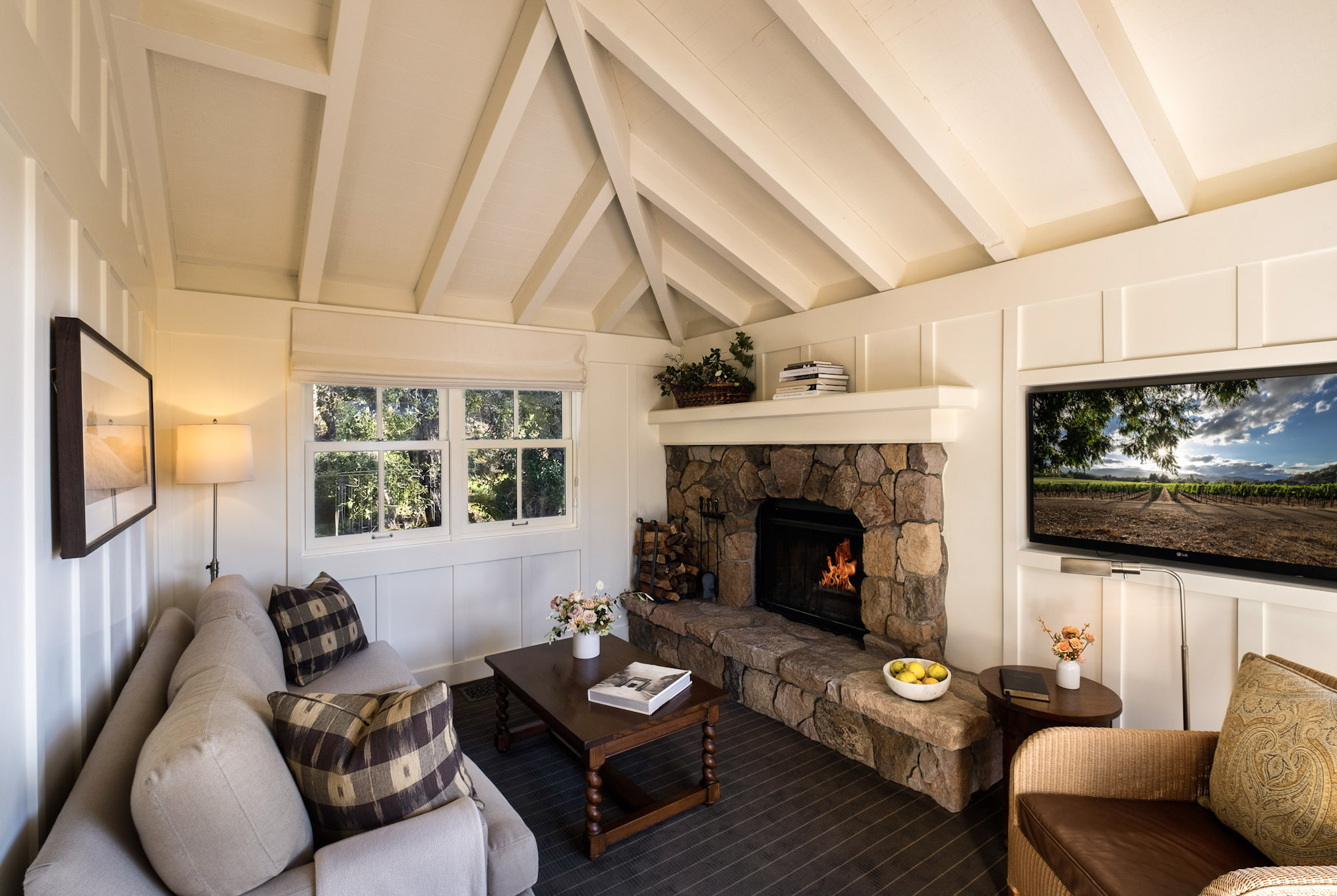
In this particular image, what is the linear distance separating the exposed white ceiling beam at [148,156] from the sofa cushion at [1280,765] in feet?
13.0

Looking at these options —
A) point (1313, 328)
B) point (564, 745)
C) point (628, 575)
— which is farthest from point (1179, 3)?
point (628, 575)

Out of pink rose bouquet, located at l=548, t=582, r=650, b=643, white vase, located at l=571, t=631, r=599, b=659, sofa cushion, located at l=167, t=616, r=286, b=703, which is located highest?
sofa cushion, located at l=167, t=616, r=286, b=703

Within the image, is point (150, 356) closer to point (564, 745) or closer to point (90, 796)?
point (90, 796)

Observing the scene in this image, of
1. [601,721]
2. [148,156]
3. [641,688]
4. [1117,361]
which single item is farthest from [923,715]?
[148,156]

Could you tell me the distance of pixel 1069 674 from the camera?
2.43 meters

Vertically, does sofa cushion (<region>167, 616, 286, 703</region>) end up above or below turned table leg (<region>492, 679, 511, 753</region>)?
above

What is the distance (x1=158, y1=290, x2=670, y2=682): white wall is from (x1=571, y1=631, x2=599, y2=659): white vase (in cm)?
133

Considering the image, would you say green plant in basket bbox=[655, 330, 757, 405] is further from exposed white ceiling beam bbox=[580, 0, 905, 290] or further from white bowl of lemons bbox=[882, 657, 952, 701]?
white bowl of lemons bbox=[882, 657, 952, 701]

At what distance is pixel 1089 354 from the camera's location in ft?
8.75

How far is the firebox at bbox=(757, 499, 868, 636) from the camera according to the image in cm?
368

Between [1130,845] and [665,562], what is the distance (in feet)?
10.4

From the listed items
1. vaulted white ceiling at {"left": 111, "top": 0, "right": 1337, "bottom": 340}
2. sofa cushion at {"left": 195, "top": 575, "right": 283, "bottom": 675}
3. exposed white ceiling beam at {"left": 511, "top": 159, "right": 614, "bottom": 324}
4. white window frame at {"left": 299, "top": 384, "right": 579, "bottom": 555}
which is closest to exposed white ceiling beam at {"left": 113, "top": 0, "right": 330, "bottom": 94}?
vaulted white ceiling at {"left": 111, "top": 0, "right": 1337, "bottom": 340}

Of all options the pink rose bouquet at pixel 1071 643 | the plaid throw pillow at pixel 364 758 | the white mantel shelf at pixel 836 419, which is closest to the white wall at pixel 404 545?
the white mantel shelf at pixel 836 419

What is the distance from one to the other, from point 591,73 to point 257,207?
179 cm
